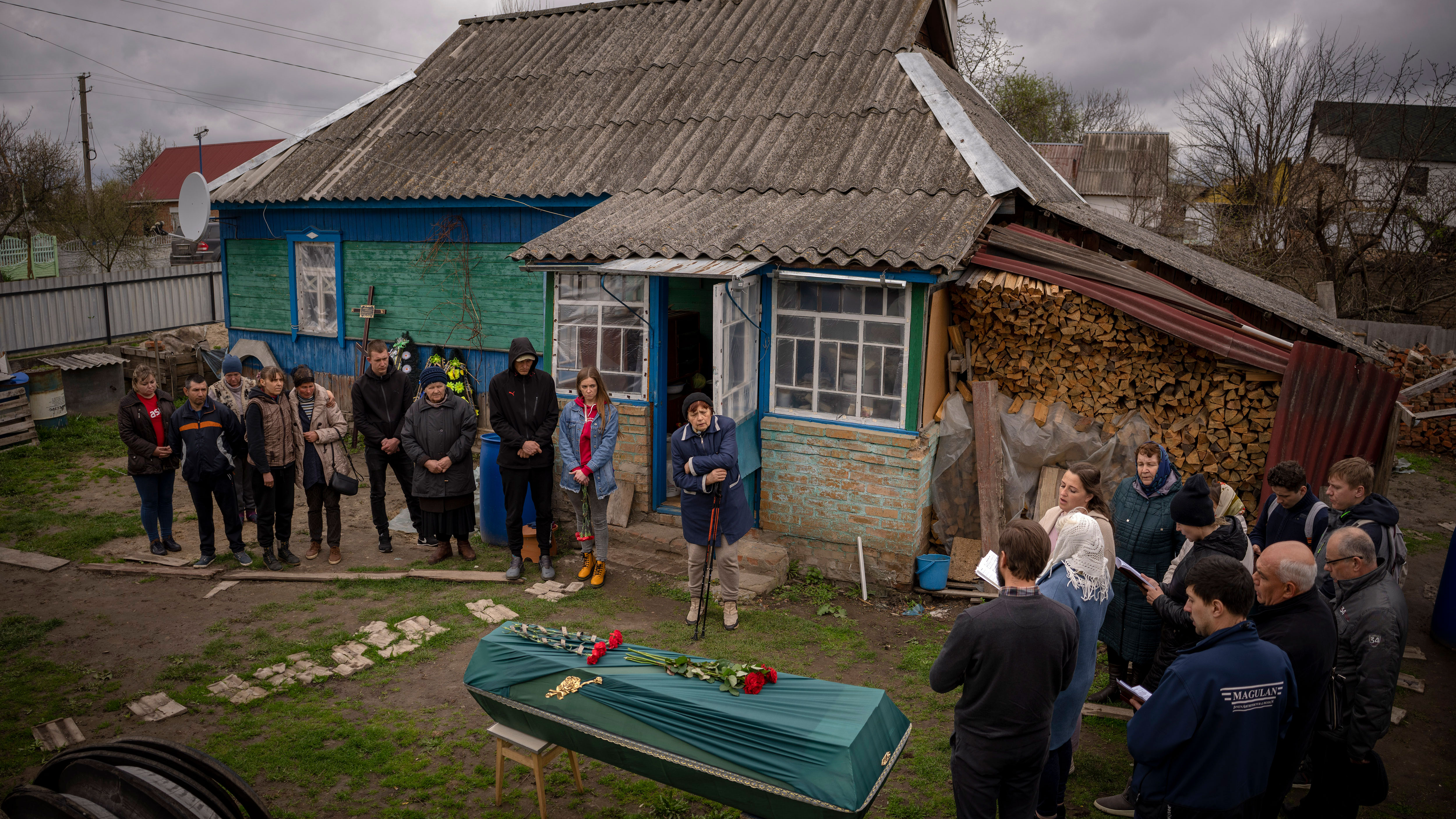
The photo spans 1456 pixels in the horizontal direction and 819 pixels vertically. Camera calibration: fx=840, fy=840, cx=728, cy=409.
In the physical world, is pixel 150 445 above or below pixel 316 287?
below

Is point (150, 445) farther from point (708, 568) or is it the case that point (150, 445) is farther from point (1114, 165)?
point (1114, 165)

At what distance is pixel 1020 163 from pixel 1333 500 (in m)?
5.99

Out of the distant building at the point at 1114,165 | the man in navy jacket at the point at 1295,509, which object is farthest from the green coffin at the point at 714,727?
the distant building at the point at 1114,165

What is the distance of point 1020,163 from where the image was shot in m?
9.80

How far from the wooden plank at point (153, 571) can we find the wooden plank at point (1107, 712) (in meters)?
7.16

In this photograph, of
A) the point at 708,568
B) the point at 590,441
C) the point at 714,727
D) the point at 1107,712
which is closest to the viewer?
the point at 714,727

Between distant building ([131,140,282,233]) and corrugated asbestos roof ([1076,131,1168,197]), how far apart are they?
3827 cm

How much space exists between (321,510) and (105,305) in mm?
12261

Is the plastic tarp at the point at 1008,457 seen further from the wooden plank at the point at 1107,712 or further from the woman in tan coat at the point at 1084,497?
the woman in tan coat at the point at 1084,497

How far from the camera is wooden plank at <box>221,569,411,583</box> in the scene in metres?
7.35

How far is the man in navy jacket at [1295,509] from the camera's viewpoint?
4.81 m

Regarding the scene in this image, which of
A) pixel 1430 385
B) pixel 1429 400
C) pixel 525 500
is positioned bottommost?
pixel 525 500

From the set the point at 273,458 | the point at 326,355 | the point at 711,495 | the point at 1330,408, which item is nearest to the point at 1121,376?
the point at 1330,408

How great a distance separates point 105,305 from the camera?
53.9ft
